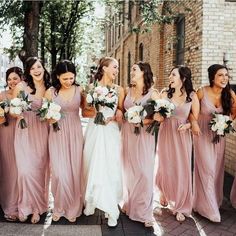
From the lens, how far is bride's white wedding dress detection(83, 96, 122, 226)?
18.2ft

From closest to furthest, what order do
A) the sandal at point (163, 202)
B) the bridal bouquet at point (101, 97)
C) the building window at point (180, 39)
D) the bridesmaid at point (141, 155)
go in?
the bridal bouquet at point (101, 97)
the bridesmaid at point (141, 155)
the sandal at point (163, 202)
the building window at point (180, 39)

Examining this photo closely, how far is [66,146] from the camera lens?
5.77 meters

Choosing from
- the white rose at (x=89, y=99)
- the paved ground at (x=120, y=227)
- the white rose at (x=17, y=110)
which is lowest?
the paved ground at (x=120, y=227)

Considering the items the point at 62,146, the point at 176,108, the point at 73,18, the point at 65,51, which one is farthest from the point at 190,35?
the point at 65,51

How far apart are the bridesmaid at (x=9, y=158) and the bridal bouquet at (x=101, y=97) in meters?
1.27

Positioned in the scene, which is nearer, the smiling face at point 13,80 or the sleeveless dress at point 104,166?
the sleeveless dress at point 104,166

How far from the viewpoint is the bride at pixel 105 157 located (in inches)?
219

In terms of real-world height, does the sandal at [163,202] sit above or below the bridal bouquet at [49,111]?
below

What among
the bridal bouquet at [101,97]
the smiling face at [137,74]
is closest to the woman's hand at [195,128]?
the smiling face at [137,74]

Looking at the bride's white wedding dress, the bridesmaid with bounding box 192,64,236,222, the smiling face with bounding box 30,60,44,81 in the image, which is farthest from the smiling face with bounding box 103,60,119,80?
the bridesmaid with bounding box 192,64,236,222

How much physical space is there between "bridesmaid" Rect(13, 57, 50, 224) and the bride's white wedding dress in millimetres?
632

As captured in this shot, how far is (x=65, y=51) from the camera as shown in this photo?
24.3 metres

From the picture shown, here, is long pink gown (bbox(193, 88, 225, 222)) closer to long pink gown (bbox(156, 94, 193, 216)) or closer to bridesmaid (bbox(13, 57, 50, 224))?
long pink gown (bbox(156, 94, 193, 216))

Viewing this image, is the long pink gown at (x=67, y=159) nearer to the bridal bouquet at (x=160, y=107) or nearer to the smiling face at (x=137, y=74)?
the smiling face at (x=137, y=74)
